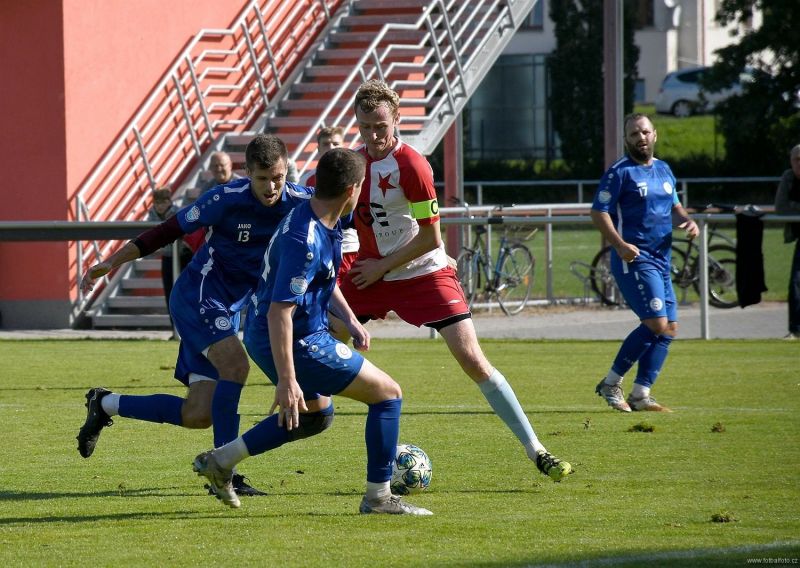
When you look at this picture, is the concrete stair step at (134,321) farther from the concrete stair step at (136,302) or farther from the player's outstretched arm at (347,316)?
the player's outstretched arm at (347,316)

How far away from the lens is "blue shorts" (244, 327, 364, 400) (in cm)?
643

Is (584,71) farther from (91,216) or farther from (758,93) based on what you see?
(91,216)

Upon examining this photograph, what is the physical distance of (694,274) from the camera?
66.5ft

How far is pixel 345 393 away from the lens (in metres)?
6.59

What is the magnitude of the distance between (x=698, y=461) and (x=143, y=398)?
3.09 metres

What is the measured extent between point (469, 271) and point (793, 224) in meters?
5.16

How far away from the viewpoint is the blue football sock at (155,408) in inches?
295

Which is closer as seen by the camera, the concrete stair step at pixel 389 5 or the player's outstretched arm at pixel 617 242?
the player's outstretched arm at pixel 617 242

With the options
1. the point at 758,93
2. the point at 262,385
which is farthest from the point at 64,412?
the point at 758,93

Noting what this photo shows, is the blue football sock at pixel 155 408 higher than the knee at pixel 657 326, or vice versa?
the blue football sock at pixel 155 408

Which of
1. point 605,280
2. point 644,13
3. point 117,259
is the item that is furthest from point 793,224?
point 644,13

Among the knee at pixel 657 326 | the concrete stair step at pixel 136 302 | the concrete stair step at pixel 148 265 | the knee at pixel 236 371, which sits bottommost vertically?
the concrete stair step at pixel 136 302

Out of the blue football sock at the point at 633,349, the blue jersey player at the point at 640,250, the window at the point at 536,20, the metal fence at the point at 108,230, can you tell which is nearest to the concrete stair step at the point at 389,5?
the metal fence at the point at 108,230

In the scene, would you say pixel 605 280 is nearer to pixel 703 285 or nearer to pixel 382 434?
pixel 703 285
